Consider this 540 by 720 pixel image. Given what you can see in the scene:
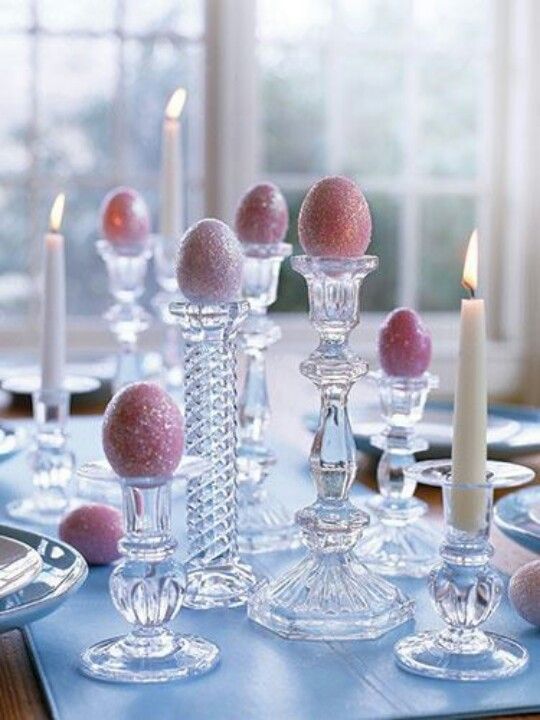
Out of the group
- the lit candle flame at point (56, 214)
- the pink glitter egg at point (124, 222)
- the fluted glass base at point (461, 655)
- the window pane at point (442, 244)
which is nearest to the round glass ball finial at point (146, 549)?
the fluted glass base at point (461, 655)

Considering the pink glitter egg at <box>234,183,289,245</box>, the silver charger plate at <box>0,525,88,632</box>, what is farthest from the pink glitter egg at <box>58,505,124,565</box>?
the pink glitter egg at <box>234,183,289,245</box>

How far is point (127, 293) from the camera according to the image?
63.7 inches

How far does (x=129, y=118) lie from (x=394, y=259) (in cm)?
85

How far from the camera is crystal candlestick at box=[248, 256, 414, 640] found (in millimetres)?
1010

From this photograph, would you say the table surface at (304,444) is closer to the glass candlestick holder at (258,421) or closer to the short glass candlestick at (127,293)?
the glass candlestick holder at (258,421)

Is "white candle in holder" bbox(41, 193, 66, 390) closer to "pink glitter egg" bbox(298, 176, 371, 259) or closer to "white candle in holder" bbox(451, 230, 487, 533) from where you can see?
"pink glitter egg" bbox(298, 176, 371, 259)

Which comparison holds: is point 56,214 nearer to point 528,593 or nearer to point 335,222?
point 335,222

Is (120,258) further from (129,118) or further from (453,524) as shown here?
(129,118)

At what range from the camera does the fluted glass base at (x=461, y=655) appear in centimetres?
91

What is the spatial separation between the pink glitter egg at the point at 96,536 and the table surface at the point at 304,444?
194 millimetres

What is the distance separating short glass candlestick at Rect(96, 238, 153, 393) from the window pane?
2564mm

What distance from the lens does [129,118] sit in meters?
3.87

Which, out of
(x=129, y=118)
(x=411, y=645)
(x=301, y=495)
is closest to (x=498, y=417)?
(x=301, y=495)

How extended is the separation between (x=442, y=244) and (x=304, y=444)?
2417 millimetres
